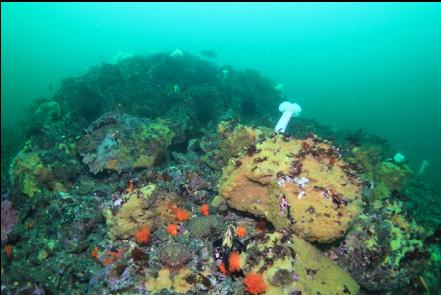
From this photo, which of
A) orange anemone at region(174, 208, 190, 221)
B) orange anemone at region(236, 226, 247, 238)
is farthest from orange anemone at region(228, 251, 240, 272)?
orange anemone at region(174, 208, 190, 221)

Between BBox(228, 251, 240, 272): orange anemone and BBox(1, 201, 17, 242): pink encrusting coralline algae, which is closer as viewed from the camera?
BBox(1, 201, 17, 242): pink encrusting coralline algae

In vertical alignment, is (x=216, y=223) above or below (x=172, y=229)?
above

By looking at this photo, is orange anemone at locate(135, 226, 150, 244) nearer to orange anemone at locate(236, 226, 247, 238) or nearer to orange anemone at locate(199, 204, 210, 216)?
orange anemone at locate(199, 204, 210, 216)

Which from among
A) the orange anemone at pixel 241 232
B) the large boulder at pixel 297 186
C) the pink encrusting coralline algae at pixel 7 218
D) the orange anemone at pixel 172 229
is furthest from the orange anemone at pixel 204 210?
the pink encrusting coralline algae at pixel 7 218

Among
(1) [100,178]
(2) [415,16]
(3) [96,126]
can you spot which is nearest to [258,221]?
(1) [100,178]

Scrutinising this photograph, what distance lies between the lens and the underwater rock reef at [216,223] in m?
4.78

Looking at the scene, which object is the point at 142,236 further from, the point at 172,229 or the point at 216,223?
the point at 216,223

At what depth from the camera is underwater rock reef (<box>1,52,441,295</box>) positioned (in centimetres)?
478

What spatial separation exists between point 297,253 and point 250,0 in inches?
6906

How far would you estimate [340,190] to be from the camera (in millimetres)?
5242

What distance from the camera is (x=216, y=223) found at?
5.95 metres

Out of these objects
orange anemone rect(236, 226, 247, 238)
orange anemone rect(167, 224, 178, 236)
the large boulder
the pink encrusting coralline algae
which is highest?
the pink encrusting coralline algae

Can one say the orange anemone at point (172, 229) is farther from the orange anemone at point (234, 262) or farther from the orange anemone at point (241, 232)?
the orange anemone at point (234, 262)

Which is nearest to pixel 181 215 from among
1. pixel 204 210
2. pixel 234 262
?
pixel 204 210
